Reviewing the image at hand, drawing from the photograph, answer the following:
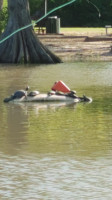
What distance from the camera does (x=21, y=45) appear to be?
42688 millimetres

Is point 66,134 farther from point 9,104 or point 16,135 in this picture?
point 9,104

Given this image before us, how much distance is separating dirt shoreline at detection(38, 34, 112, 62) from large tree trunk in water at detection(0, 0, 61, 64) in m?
1.36

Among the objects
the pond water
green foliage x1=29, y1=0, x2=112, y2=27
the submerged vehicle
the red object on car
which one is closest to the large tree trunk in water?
the pond water

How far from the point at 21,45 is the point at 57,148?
81.8ft

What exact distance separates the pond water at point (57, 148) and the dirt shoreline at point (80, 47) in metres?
15.0

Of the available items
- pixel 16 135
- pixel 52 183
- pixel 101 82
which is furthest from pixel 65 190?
pixel 101 82

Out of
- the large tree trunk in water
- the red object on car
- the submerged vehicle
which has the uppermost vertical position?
the large tree trunk in water

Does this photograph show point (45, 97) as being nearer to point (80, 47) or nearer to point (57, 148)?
point (57, 148)

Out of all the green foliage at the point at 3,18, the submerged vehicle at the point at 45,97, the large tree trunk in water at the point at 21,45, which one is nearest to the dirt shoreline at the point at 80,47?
the large tree trunk in water at the point at 21,45

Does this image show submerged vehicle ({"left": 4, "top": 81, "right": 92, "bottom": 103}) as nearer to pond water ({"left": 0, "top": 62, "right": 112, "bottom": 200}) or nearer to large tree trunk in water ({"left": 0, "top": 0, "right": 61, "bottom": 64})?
pond water ({"left": 0, "top": 62, "right": 112, "bottom": 200})

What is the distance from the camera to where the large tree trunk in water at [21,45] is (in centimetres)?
4234

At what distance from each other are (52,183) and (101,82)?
1646cm

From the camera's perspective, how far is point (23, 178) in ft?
50.7

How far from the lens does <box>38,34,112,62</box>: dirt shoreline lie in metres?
44.5
